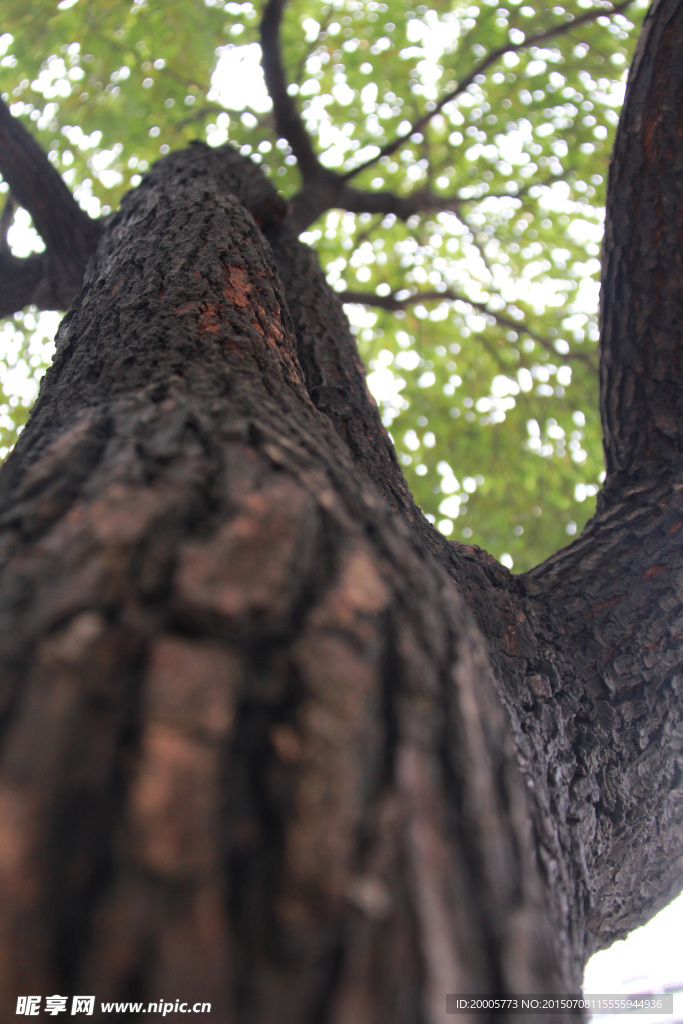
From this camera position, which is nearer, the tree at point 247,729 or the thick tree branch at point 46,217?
the tree at point 247,729

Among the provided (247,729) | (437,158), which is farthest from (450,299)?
(247,729)

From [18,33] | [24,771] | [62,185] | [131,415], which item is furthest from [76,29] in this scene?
[24,771]

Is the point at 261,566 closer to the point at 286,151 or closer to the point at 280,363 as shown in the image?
the point at 280,363

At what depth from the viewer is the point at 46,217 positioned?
9.73 ft

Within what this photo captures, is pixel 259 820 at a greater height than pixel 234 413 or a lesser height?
lesser

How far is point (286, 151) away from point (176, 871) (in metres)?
4.76

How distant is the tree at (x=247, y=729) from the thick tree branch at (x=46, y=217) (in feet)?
6.21

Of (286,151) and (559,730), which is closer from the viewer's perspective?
(559,730)

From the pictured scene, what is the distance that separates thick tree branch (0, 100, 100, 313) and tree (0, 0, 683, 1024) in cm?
189

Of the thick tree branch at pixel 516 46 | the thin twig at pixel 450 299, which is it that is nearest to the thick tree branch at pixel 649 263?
the thick tree branch at pixel 516 46

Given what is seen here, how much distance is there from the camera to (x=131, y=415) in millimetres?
1001

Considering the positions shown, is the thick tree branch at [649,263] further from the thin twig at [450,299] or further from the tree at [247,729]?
the thin twig at [450,299]

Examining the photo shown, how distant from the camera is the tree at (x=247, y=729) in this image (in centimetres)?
50

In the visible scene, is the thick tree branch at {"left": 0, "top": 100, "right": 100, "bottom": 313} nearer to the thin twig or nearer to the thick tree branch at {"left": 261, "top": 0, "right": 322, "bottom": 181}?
the thick tree branch at {"left": 261, "top": 0, "right": 322, "bottom": 181}
